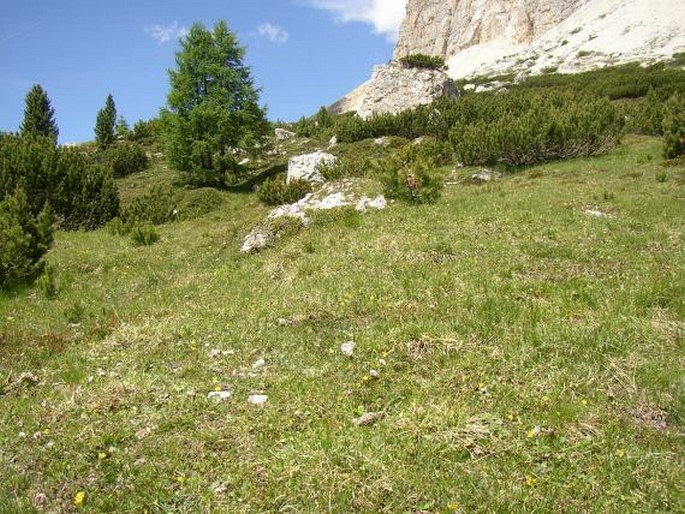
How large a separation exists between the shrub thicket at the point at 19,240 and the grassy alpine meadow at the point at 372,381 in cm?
83

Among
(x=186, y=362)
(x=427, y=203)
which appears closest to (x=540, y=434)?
(x=186, y=362)

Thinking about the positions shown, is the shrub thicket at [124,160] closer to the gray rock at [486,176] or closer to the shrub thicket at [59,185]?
the shrub thicket at [59,185]

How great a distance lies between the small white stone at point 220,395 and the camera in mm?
6695

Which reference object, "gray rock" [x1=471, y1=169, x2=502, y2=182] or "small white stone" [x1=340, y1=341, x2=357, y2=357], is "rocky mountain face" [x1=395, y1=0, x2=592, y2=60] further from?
"small white stone" [x1=340, y1=341, x2=357, y2=357]

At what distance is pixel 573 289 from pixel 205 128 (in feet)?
102

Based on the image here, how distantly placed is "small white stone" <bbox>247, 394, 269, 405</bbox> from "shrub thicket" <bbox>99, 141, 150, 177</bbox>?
40375 mm

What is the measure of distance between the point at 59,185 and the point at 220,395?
77.1ft

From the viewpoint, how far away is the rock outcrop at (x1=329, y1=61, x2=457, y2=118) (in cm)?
4731

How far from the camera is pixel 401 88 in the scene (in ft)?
157

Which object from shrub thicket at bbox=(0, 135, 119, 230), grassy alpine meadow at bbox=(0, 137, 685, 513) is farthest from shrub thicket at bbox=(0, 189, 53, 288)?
shrub thicket at bbox=(0, 135, 119, 230)

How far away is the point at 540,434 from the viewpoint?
5.51 meters

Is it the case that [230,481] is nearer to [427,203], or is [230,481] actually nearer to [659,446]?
[659,446]

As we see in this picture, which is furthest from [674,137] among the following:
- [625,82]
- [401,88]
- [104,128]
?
[104,128]

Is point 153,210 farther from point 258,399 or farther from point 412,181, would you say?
point 258,399
